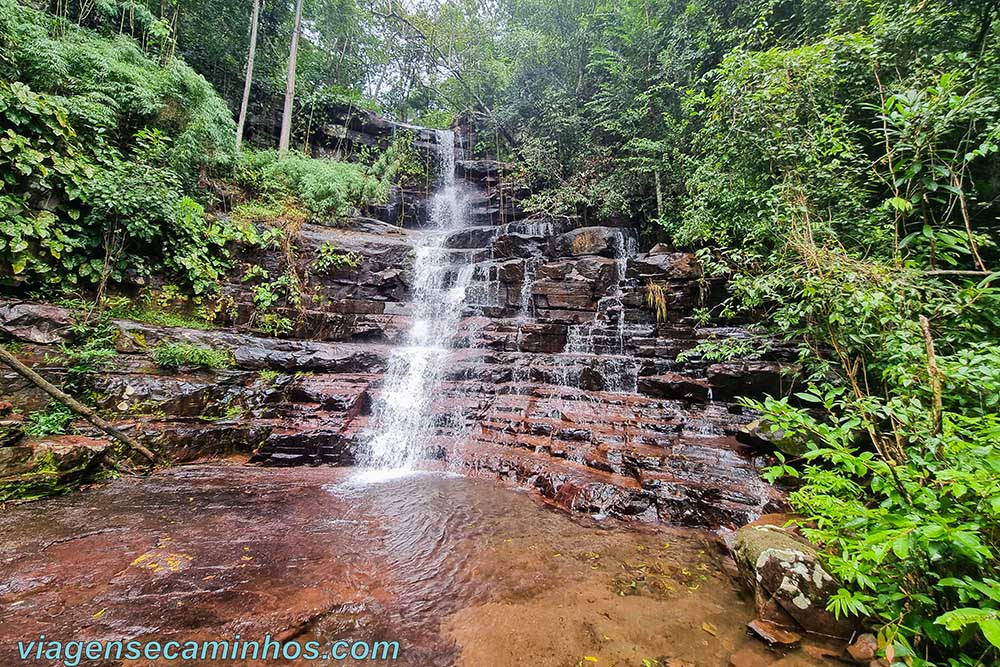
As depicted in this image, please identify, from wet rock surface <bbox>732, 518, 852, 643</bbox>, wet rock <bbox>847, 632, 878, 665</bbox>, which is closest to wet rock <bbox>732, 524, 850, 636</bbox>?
wet rock surface <bbox>732, 518, 852, 643</bbox>

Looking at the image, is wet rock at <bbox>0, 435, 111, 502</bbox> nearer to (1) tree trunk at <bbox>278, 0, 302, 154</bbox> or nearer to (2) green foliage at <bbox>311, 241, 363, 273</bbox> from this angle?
(2) green foliage at <bbox>311, 241, 363, 273</bbox>

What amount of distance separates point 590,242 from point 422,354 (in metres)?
6.06

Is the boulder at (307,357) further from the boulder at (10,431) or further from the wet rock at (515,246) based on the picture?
the wet rock at (515,246)

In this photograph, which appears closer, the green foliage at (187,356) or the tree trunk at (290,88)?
the green foliage at (187,356)

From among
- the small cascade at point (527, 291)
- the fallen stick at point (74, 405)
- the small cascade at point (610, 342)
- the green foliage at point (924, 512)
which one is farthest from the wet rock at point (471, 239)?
the green foliage at point (924, 512)

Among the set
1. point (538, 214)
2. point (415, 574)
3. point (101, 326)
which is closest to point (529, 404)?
point (415, 574)

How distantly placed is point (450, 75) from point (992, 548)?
24594mm

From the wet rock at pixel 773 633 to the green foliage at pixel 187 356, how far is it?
801 cm

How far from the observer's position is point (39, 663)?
6.27ft

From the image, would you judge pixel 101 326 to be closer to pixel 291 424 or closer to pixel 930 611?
pixel 291 424

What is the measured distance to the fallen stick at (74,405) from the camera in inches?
156

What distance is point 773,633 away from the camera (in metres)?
2.29

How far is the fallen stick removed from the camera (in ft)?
13.0

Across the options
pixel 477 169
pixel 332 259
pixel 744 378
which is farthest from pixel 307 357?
pixel 477 169
